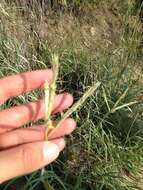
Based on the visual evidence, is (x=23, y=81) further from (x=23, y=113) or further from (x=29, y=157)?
(x=29, y=157)

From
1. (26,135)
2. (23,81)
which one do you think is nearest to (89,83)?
(23,81)

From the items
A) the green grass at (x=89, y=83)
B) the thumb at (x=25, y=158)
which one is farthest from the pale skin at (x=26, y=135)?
the green grass at (x=89, y=83)

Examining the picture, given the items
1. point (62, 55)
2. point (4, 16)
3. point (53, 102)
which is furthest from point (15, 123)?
point (4, 16)

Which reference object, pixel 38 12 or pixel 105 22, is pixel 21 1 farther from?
pixel 105 22

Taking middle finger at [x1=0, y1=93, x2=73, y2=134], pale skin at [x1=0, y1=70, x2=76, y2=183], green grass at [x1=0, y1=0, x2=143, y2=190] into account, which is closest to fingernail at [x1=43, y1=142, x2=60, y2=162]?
pale skin at [x1=0, y1=70, x2=76, y2=183]

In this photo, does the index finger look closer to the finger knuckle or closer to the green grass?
the finger knuckle

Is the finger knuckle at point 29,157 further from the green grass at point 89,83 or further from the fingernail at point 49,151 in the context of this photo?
the green grass at point 89,83
